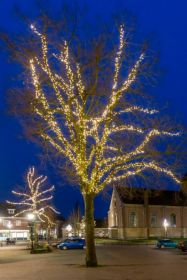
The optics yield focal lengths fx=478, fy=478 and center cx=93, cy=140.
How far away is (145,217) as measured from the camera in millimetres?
92812

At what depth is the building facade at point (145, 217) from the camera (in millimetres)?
91500

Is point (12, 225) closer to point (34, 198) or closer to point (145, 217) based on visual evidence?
point (145, 217)

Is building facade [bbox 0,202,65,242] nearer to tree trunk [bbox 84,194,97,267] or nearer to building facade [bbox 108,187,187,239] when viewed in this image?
building facade [bbox 108,187,187,239]

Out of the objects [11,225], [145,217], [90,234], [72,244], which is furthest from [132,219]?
[90,234]

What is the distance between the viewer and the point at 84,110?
82.2ft

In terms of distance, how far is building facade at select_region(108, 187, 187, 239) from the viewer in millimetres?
91500

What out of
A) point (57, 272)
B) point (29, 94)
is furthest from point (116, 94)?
point (57, 272)

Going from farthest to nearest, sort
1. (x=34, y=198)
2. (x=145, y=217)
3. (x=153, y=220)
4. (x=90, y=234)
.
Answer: (x=153, y=220), (x=145, y=217), (x=34, y=198), (x=90, y=234)

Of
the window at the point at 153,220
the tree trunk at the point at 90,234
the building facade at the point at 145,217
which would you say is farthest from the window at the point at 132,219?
the tree trunk at the point at 90,234

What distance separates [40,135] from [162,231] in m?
72.7

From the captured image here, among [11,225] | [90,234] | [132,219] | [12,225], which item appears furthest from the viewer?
[12,225]

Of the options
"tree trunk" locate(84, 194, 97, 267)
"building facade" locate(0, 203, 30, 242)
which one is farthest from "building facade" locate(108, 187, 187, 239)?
"tree trunk" locate(84, 194, 97, 267)

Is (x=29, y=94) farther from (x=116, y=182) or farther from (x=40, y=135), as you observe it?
(x=116, y=182)

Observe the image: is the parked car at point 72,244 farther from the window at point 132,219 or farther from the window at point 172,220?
the window at point 172,220
